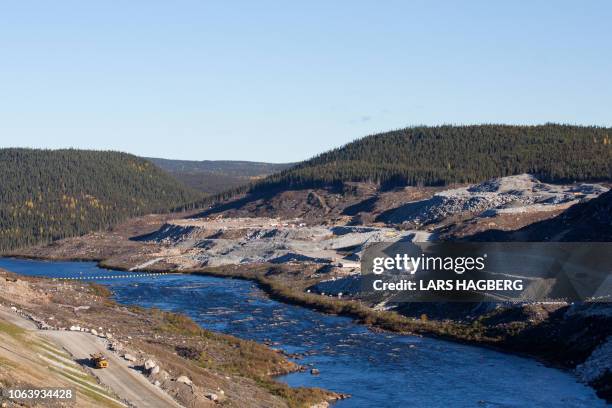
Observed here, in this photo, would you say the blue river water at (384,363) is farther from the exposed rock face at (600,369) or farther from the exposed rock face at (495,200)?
the exposed rock face at (495,200)

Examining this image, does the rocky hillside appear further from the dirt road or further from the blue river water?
the dirt road

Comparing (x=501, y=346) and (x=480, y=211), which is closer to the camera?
(x=501, y=346)

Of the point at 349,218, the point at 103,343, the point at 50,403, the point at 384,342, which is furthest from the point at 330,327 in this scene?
the point at 349,218

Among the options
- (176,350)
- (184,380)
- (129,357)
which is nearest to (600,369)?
(184,380)

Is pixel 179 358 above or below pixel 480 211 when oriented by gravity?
below

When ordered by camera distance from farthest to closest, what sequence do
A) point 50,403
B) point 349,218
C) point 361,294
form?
point 349,218
point 361,294
point 50,403

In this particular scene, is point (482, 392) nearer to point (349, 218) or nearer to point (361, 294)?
point (361, 294)

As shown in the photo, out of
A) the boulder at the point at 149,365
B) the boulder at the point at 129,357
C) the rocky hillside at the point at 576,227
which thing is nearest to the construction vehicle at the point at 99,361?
the boulder at the point at 129,357
